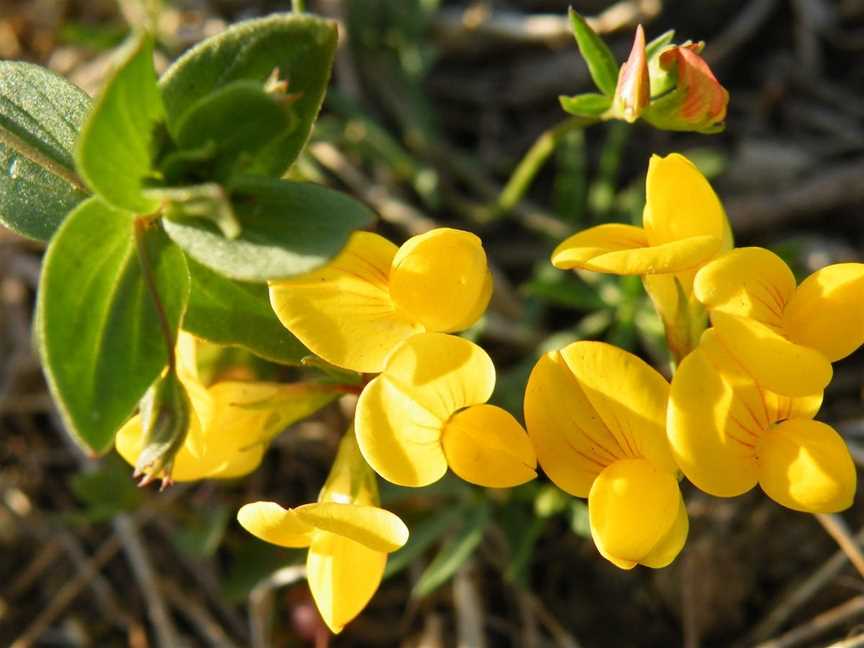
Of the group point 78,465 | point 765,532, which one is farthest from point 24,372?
point 765,532

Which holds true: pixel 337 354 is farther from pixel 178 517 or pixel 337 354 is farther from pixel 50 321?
pixel 178 517

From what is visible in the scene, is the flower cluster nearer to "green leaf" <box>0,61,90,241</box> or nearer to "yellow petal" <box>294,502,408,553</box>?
Result: "yellow petal" <box>294,502,408,553</box>

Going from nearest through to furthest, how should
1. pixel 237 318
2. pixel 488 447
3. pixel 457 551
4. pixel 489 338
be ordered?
pixel 488 447 < pixel 237 318 < pixel 457 551 < pixel 489 338

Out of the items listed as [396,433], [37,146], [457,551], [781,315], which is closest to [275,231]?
[396,433]

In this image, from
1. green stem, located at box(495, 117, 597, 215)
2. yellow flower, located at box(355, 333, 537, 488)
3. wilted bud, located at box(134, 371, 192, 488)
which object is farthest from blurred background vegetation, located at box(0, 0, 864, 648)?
yellow flower, located at box(355, 333, 537, 488)

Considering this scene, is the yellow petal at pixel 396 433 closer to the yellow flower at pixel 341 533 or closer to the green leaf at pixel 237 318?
the yellow flower at pixel 341 533

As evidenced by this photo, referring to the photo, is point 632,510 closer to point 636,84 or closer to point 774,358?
point 774,358

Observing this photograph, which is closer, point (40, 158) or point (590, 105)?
point (40, 158)
